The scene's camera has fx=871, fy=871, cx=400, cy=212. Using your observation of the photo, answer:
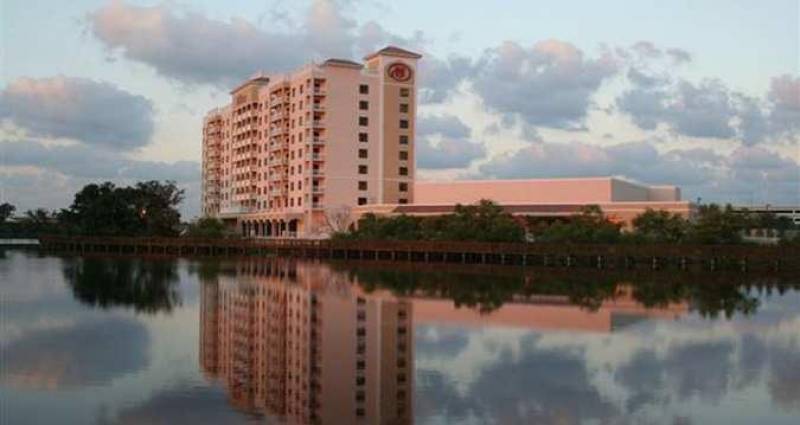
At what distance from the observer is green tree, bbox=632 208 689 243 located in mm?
69250

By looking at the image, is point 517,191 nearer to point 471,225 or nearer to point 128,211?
point 471,225

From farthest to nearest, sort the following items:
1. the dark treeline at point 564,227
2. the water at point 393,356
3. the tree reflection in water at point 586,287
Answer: the dark treeline at point 564,227 → the tree reflection in water at point 586,287 → the water at point 393,356

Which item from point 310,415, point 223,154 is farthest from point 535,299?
point 223,154

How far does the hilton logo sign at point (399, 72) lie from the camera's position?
99.0m

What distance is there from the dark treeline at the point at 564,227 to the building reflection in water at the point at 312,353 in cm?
3465

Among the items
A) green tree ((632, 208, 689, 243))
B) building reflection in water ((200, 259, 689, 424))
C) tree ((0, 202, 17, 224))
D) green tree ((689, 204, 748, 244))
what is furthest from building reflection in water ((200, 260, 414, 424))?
tree ((0, 202, 17, 224))

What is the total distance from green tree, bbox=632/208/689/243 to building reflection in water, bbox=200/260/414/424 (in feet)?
121

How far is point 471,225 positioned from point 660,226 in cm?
1575

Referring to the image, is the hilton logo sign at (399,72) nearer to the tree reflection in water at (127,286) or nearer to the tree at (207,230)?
the tree at (207,230)

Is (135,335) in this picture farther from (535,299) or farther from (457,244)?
(457,244)

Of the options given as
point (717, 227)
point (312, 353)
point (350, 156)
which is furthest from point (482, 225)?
point (312, 353)

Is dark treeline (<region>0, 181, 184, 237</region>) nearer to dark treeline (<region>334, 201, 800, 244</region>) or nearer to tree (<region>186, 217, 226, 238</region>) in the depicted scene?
tree (<region>186, 217, 226, 238</region>)

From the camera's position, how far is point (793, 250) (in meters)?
62.4

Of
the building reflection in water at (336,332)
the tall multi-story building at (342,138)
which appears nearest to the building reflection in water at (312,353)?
the building reflection in water at (336,332)
